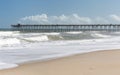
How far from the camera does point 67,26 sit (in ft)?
260

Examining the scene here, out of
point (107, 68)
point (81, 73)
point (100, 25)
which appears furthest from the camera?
point (100, 25)

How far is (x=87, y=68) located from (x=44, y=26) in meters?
72.8

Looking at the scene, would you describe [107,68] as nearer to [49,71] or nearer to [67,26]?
[49,71]

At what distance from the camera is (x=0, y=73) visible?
6.89 metres

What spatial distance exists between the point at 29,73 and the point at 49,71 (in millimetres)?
508

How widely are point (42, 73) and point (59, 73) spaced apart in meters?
0.43

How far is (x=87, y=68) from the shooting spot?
7.27 meters

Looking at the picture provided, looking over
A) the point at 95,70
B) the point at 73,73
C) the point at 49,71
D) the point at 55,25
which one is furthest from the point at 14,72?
the point at 55,25

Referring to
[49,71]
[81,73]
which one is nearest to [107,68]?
[81,73]

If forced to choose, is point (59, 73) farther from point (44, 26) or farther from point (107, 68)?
point (44, 26)

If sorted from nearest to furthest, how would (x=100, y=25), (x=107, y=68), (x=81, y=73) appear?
1. (x=81, y=73)
2. (x=107, y=68)
3. (x=100, y=25)

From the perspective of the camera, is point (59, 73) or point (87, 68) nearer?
point (59, 73)

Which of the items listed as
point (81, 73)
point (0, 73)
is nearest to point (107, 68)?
point (81, 73)

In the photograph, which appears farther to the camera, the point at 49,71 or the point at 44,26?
the point at 44,26
